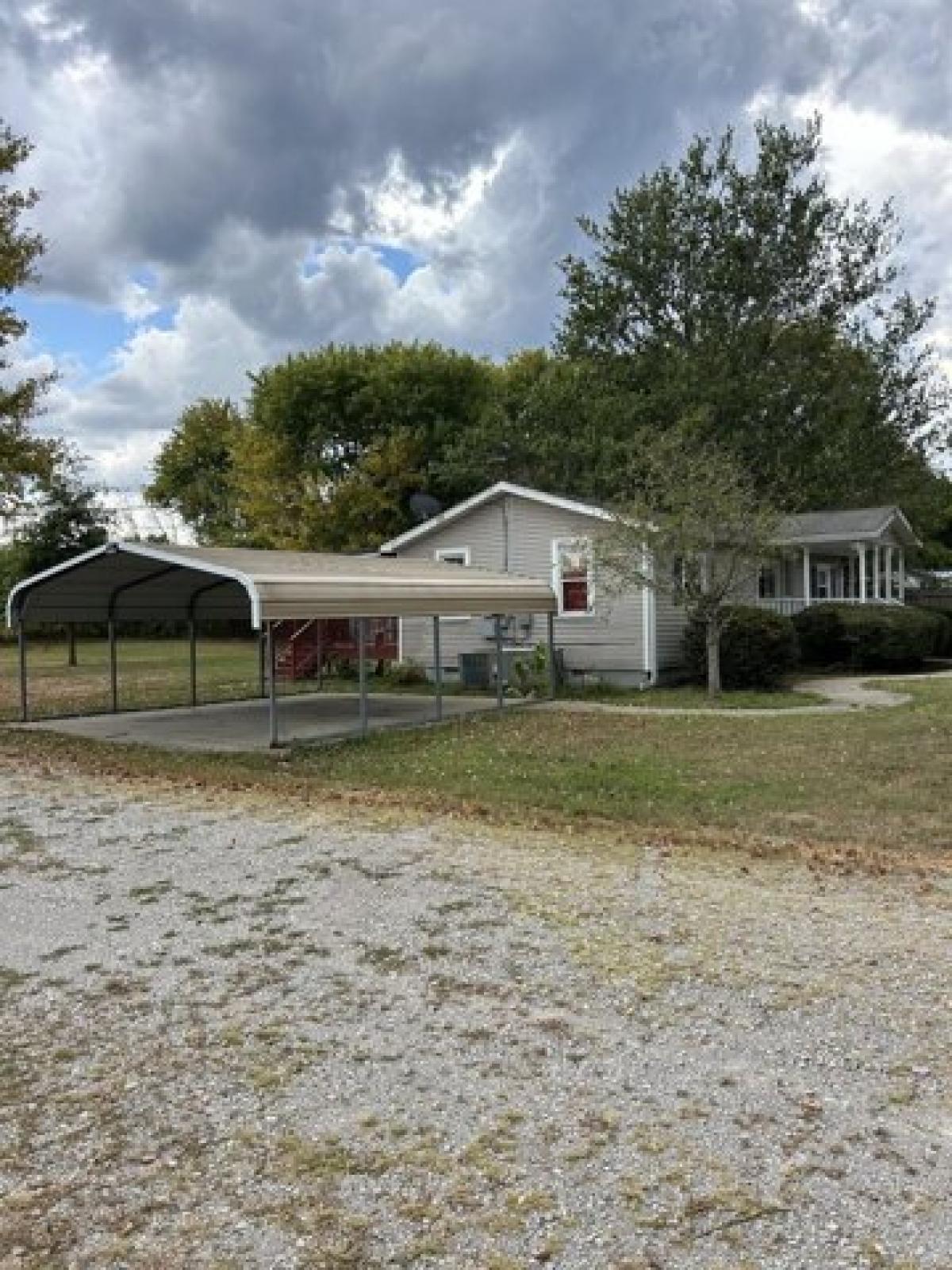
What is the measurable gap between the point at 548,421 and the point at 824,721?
18905mm

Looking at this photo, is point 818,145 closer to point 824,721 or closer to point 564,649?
point 564,649

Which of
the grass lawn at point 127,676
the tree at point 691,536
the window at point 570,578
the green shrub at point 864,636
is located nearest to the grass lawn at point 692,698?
the tree at point 691,536

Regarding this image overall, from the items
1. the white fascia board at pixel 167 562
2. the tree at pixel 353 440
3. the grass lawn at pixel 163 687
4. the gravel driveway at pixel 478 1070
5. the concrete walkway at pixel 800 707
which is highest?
the tree at pixel 353 440

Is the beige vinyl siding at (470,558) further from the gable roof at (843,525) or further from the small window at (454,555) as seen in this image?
the gable roof at (843,525)

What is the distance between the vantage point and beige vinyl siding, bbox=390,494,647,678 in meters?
17.7

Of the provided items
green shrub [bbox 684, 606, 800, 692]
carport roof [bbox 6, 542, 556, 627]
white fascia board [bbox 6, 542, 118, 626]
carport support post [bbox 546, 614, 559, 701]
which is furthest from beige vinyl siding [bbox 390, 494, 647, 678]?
white fascia board [bbox 6, 542, 118, 626]

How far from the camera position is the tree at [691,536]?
50.6ft

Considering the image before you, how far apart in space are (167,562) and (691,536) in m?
7.44

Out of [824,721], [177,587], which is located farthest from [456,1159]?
[177,587]

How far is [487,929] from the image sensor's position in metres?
4.91

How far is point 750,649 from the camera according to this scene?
17.1m

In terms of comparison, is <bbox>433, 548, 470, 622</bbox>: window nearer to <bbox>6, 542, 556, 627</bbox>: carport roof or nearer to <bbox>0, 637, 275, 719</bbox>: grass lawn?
<bbox>6, 542, 556, 627</bbox>: carport roof

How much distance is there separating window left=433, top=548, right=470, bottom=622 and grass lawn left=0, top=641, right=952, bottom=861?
5.89 metres

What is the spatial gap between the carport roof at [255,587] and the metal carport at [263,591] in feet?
0.05
